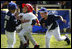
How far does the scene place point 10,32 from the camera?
19.8 ft

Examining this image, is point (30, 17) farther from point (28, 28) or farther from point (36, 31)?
point (36, 31)

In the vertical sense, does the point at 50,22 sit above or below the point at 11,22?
below

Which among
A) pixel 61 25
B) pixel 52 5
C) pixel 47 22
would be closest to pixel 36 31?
pixel 61 25

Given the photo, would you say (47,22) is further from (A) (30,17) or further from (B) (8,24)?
(B) (8,24)

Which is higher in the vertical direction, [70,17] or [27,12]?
[27,12]

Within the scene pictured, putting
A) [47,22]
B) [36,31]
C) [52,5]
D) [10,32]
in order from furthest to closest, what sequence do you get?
[52,5] → [36,31] → [47,22] → [10,32]

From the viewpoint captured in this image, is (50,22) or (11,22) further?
(50,22)

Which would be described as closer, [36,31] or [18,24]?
[18,24]

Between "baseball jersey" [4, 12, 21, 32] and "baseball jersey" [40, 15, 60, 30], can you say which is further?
"baseball jersey" [40, 15, 60, 30]

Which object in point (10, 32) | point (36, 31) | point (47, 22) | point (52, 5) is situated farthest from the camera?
point (52, 5)

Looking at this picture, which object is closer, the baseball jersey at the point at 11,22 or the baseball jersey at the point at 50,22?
the baseball jersey at the point at 11,22

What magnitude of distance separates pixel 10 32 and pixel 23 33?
393mm

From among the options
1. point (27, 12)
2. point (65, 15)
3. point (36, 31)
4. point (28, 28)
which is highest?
point (27, 12)

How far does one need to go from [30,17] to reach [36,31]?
5.18m
